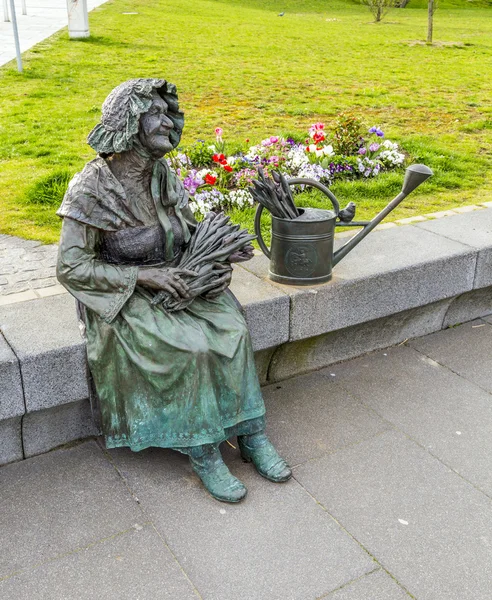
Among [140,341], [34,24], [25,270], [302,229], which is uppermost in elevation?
[302,229]

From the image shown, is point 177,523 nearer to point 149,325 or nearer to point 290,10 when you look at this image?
point 149,325

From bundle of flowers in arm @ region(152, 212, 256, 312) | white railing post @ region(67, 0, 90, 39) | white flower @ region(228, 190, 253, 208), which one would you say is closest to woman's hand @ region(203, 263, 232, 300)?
bundle of flowers in arm @ region(152, 212, 256, 312)

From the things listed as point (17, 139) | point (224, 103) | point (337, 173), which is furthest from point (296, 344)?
point (224, 103)

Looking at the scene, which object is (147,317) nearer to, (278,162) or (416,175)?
(416,175)

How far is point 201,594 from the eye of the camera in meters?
2.59

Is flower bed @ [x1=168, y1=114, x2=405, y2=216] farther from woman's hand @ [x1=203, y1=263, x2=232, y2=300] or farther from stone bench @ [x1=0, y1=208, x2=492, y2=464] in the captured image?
woman's hand @ [x1=203, y1=263, x2=232, y2=300]

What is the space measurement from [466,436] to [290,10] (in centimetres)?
2552

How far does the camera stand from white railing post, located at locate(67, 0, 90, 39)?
14773mm

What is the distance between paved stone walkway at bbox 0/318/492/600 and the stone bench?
0.89ft

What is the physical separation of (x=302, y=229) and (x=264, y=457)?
126 cm

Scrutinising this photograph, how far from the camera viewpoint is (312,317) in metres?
3.91

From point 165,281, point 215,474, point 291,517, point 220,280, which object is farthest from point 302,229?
point 291,517

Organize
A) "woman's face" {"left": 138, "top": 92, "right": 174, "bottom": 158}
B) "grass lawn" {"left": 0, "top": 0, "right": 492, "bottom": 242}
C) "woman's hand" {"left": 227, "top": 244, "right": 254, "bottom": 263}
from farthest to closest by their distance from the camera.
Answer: "grass lawn" {"left": 0, "top": 0, "right": 492, "bottom": 242}, "woman's hand" {"left": 227, "top": 244, "right": 254, "bottom": 263}, "woman's face" {"left": 138, "top": 92, "right": 174, "bottom": 158}

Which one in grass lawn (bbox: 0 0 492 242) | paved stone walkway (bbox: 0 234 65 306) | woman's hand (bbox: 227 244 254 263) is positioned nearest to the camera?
woman's hand (bbox: 227 244 254 263)
